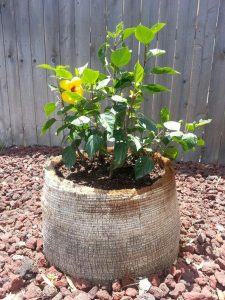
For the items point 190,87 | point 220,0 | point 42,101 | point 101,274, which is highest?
point 220,0

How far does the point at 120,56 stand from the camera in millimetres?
1398

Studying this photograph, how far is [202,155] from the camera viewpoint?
10.7 feet

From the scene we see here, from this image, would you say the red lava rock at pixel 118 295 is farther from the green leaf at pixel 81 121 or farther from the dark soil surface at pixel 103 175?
the green leaf at pixel 81 121

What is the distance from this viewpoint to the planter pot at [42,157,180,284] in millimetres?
1481

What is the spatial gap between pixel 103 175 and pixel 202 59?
1739 millimetres

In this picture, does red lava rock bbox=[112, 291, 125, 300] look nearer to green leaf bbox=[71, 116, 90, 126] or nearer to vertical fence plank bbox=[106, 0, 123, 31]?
green leaf bbox=[71, 116, 90, 126]

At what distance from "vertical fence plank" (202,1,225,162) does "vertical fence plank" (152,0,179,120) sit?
36cm

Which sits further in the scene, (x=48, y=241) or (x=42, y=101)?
(x=42, y=101)

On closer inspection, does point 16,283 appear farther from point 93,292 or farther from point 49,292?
point 93,292

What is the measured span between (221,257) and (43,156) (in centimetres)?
203

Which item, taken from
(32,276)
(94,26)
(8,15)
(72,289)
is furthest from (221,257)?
(8,15)

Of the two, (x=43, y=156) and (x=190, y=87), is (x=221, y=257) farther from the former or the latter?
(x=43, y=156)

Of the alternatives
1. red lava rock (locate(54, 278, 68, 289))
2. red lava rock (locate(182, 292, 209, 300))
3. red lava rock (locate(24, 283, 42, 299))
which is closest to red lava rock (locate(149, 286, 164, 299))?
red lava rock (locate(182, 292, 209, 300))

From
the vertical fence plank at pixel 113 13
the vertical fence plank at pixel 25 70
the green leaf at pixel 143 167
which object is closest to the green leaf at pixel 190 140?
the green leaf at pixel 143 167
